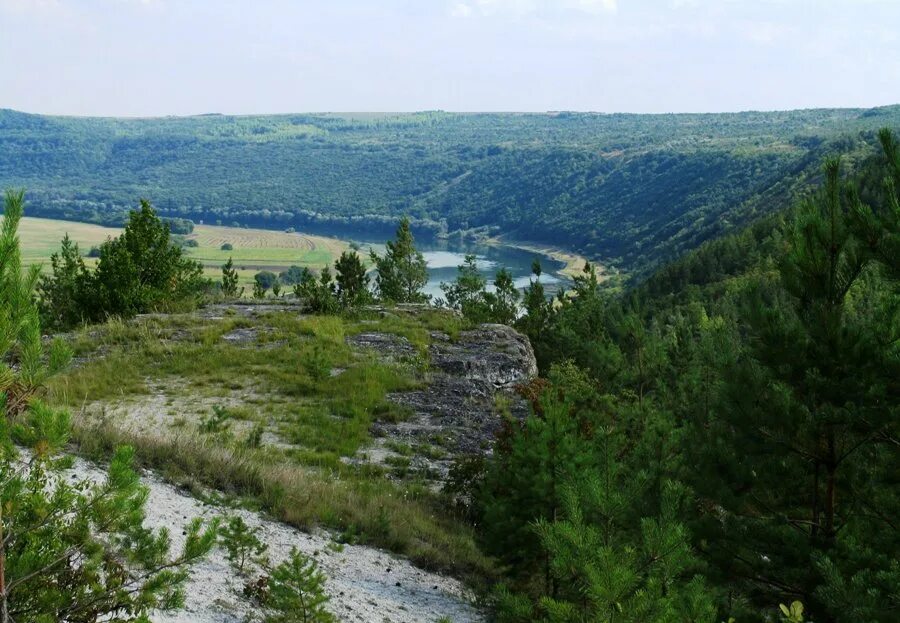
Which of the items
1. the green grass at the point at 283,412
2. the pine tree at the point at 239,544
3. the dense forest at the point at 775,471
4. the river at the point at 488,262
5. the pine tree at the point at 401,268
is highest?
the dense forest at the point at 775,471

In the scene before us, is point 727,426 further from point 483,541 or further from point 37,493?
point 37,493

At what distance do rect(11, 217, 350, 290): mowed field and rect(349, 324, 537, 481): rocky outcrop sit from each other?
78.3 m

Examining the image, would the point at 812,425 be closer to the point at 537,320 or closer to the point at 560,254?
the point at 537,320

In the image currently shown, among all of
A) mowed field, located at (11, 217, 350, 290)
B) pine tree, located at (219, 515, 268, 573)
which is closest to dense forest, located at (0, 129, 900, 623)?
pine tree, located at (219, 515, 268, 573)

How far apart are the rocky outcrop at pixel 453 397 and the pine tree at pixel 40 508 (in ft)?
24.0

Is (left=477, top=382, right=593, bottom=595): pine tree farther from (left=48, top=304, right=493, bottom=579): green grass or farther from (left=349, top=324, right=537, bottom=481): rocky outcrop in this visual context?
(left=349, top=324, right=537, bottom=481): rocky outcrop

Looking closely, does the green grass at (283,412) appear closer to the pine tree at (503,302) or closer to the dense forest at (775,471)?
the dense forest at (775,471)

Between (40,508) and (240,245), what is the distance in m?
148

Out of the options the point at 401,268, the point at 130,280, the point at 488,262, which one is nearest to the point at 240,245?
the point at 488,262

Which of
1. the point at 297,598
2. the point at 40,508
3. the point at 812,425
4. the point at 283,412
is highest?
the point at 40,508

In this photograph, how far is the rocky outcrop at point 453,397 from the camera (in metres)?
12.0

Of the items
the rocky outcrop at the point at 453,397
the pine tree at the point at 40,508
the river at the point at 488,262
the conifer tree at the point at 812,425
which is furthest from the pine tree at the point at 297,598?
the river at the point at 488,262

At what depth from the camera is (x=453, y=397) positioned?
15016 millimetres

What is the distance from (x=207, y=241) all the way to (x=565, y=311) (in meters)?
129
